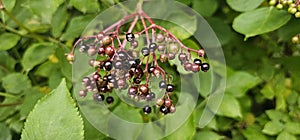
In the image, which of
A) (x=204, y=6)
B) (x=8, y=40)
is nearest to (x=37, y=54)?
(x=8, y=40)

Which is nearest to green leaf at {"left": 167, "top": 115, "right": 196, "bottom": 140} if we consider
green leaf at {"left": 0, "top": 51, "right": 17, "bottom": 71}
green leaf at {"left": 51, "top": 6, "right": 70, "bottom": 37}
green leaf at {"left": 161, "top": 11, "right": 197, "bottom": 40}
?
green leaf at {"left": 161, "top": 11, "right": 197, "bottom": 40}

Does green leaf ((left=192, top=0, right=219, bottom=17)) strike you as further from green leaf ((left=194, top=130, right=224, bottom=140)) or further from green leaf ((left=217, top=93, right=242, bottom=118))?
green leaf ((left=194, top=130, right=224, bottom=140))

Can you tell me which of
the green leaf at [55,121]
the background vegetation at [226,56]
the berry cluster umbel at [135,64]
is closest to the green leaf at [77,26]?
the background vegetation at [226,56]

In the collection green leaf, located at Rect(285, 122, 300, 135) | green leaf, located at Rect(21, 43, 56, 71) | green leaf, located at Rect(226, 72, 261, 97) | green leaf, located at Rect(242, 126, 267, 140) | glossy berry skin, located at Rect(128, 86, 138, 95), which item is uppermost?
green leaf, located at Rect(21, 43, 56, 71)

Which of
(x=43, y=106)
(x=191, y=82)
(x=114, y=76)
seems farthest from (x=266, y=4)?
(x=43, y=106)

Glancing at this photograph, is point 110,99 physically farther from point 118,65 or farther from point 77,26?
point 77,26

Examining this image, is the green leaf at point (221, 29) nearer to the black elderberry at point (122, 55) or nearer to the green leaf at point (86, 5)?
the green leaf at point (86, 5)

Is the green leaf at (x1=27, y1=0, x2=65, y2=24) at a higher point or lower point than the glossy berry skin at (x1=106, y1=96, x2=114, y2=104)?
higher
